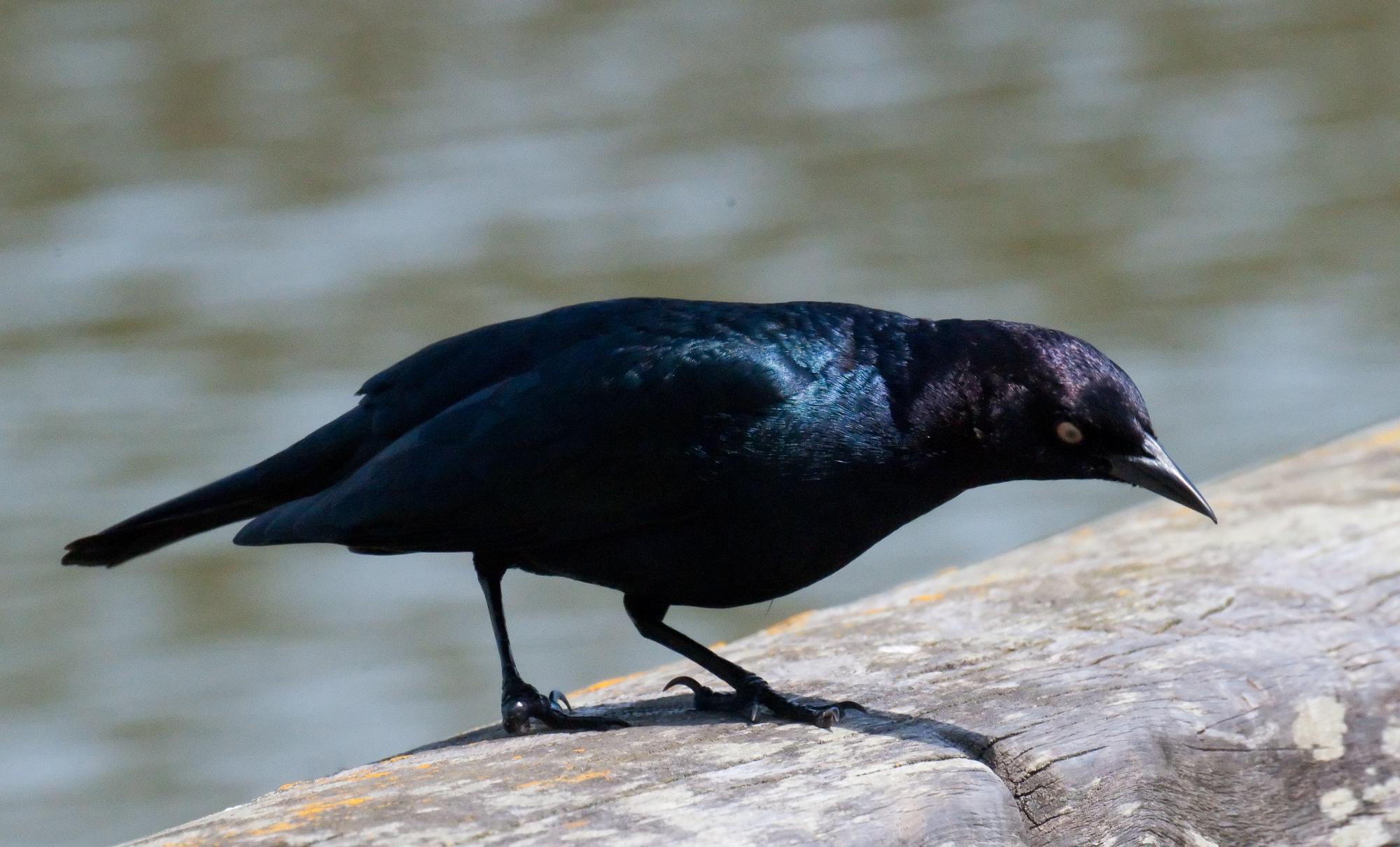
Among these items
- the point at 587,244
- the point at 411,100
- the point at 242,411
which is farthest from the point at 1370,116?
the point at 242,411

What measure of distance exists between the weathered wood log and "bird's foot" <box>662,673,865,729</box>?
0.03 m

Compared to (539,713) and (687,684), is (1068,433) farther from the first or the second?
(539,713)

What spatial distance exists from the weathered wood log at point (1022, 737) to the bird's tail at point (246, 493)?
20.8 inches

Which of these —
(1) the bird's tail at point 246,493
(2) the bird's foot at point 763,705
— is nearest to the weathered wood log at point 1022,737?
(2) the bird's foot at point 763,705

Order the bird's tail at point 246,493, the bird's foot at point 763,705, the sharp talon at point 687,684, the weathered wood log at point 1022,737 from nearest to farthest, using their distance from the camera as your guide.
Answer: the weathered wood log at point 1022,737
the bird's foot at point 763,705
the sharp talon at point 687,684
the bird's tail at point 246,493

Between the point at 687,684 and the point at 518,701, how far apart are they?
270 mm

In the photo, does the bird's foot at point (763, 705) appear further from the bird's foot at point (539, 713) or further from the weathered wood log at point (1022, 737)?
the bird's foot at point (539, 713)

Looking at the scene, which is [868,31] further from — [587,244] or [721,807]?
[721,807]

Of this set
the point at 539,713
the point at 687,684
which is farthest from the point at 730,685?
the point at 539,713

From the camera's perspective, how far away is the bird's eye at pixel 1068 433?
9.51ft

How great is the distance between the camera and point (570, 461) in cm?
302

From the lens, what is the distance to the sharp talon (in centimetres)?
293

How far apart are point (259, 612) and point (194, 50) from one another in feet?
15.2

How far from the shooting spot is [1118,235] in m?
9.43
